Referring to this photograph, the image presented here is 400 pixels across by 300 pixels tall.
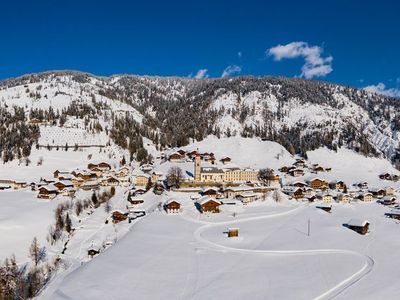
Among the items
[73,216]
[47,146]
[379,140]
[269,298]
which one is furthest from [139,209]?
[379,140]

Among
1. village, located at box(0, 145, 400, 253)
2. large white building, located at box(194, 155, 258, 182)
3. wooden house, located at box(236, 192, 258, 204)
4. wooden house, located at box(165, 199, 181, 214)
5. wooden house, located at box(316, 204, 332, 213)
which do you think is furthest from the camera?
large white building, located at box(194, 155, 258, 182)

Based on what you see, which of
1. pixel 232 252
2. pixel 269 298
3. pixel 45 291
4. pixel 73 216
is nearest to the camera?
pixel 269 298

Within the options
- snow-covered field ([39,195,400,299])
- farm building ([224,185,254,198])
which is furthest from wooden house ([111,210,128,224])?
farm building ([224,185,254,198])

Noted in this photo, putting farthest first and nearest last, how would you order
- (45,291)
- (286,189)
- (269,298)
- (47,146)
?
(47,146) → (286,189) → (45,291) → (269,298)

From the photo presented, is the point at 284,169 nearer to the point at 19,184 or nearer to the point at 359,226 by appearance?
the point at 359,226

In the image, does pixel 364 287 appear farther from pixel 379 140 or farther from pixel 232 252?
pixel 379 140

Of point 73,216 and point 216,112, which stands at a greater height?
point 216,112

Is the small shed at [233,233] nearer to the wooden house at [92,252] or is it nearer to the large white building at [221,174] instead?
the wooden house at [92,252]

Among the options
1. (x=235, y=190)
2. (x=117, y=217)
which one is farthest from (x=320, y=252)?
(x=235, y=190)

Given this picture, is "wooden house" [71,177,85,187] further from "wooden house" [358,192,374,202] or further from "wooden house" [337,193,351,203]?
"wooden house" [358,192,374,202]
